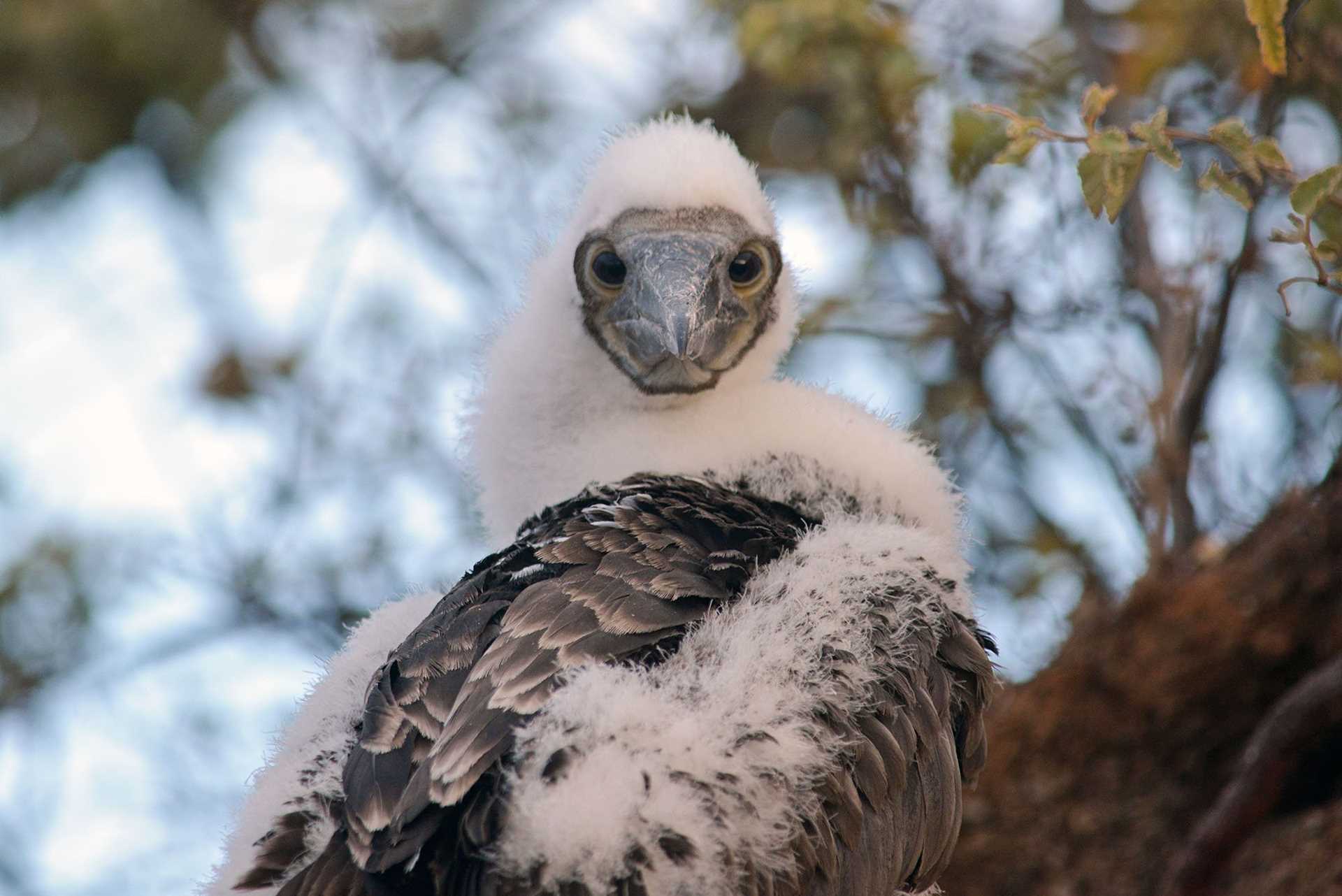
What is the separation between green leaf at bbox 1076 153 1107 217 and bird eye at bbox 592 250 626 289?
102 centimetres

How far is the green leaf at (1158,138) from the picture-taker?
267 cm

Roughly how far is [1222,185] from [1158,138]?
14 cm

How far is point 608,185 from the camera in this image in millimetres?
3445

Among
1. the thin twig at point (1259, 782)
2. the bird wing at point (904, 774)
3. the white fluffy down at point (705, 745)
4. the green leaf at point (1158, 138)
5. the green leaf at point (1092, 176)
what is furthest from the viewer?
the thin twig at point (1259, 782)

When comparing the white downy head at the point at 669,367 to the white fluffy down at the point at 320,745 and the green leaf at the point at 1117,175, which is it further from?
the green leaf at the point at 1117,175

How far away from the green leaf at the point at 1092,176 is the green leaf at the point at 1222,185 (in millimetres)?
182

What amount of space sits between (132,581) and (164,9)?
2.51m

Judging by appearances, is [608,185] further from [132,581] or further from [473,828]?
[132,581]

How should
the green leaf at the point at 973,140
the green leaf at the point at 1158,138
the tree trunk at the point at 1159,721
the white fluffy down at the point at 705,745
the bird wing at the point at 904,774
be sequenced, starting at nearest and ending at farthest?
the white fluffy down at the point at 705,745 < the bird wing at the point at 904,774 < the green leaf at the point at 1158,138 < the tree trunk at the point at 1159,721 < the green leaf at the point at 973,140

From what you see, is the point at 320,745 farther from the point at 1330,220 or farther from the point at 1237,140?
the point at 1330,220

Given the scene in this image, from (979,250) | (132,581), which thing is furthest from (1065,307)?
(132,581)

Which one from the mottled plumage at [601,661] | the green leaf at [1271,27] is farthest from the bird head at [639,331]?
the green leaf at [1271,27]

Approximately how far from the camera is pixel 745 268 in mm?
3418

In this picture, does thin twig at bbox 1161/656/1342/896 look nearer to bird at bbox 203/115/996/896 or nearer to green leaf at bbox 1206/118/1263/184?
bird at bbox 203/115/996/896
